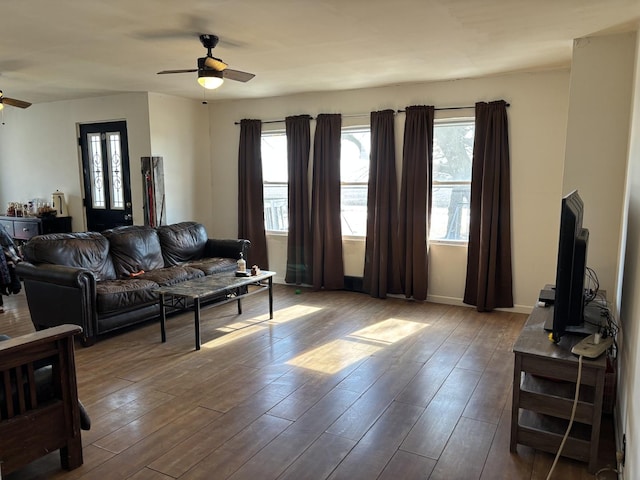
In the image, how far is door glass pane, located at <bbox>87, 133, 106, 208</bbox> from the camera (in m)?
6.44

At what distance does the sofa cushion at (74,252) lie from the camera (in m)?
4.26

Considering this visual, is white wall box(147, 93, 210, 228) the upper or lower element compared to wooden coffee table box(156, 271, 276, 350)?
upper

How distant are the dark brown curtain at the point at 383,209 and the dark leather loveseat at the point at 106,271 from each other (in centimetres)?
159

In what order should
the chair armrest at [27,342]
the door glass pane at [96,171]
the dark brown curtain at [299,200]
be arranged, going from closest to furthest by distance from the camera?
the chair armrest at [27,342]
the dark brown curtain at [299,200]
the door glass pane at [96,171]

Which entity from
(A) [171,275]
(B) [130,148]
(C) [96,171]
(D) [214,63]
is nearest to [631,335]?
(D) [214,63]

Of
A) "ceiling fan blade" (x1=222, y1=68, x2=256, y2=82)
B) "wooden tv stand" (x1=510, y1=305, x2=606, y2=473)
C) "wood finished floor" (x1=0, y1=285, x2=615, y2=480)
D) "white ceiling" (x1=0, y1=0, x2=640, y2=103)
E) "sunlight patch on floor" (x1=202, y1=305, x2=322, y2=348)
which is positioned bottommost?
"wood finished floor" (x1=0, y1=285, x2=615, y2=480)

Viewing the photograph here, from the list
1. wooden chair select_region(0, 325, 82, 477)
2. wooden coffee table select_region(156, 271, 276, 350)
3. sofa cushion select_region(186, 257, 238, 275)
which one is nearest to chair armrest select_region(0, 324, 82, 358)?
wooden chair select_region(0, 325, 82, 477)

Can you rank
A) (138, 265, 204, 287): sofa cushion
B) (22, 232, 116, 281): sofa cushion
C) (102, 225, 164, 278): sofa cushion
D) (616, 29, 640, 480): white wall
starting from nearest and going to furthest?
(616, 29, 640, 480): white wall
(22, 232, 116, 281): sofa cushion
(138, 265, 204, 287): sofa cushion
(102, 225, 164, 278): sofa cushion

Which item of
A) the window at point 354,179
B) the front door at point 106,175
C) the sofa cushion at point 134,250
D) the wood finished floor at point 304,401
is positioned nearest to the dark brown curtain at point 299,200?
the window at point 354,179

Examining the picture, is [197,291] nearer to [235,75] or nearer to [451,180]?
[235,75]

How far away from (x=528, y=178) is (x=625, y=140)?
145 centimetres

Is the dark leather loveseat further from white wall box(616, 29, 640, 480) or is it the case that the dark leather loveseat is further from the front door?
→ white wall box(616, 29, 640, 480)

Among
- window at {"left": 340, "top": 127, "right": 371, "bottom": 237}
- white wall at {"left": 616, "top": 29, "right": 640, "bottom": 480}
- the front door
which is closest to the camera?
white wall at {"left": 616, "top": 29, "right": 640, "bottom": 480}

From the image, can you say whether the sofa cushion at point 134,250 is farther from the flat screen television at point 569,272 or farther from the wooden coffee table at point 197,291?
the flat screen television at point 569,272
